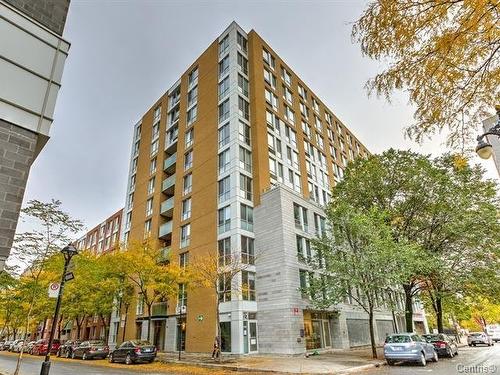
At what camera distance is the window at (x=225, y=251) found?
25.4 m

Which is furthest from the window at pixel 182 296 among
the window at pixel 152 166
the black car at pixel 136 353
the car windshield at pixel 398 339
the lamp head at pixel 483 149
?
the lamp head at pixel 483 149

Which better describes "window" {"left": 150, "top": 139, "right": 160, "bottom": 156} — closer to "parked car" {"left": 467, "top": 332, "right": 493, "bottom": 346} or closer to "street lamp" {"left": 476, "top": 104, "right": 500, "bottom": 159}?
"street lamp" {"left": 476, "top": 104, "right": 500, "bottom": 159}

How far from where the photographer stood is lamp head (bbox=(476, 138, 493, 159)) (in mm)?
6074

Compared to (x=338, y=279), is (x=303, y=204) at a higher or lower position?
higher

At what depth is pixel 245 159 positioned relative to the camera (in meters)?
29.8

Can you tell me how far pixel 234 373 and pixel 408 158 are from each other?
800 inches

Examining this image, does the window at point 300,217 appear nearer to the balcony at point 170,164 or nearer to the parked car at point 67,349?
the balcony at point 170,164

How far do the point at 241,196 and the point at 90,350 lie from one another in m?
18.7

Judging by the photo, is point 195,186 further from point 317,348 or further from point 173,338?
point 317,348

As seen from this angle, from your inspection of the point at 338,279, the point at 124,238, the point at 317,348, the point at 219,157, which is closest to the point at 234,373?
the point at 338,279

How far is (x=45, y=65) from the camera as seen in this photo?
23.8 ft

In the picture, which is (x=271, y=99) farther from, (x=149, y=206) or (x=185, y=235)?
(x=149, y=206)

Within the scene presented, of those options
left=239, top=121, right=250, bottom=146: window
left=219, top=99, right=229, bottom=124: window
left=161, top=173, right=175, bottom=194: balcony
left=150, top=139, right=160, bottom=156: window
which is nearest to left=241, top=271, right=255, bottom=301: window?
left=239, top=121, right=250, bottom=146: window

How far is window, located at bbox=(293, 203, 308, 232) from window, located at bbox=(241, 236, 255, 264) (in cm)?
457
